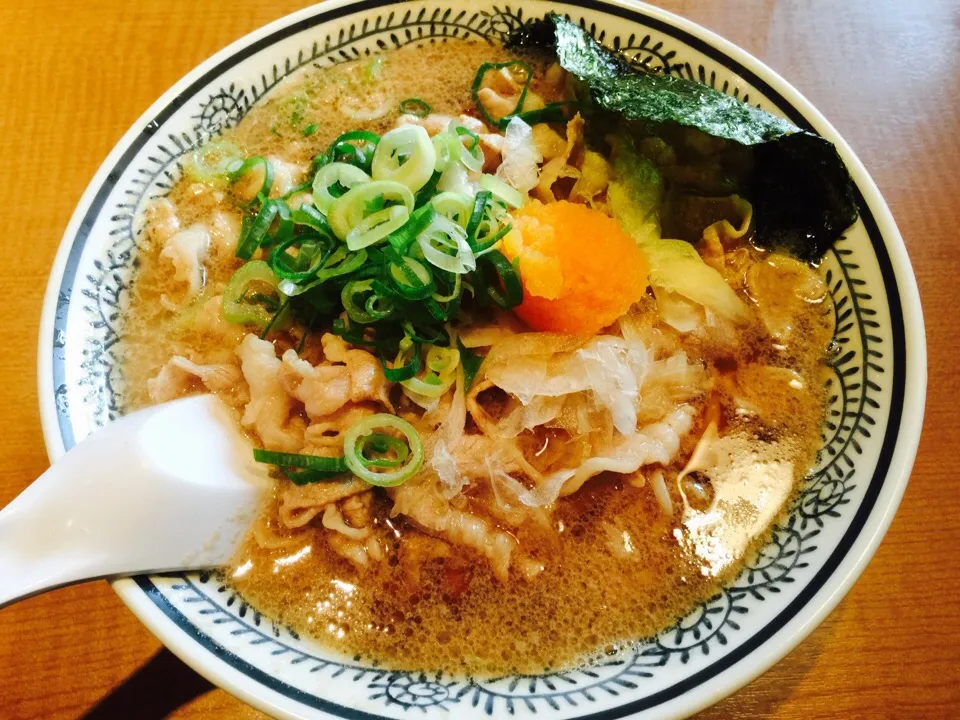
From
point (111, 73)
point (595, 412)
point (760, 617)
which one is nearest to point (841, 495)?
point (760, 617)

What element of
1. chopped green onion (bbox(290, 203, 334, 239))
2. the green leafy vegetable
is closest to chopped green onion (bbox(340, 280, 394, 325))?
chopped green onion (bbox(290, 203, 334, 239))

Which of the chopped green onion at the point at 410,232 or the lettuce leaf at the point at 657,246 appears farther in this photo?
the lettuce leaf at the point at 657,246

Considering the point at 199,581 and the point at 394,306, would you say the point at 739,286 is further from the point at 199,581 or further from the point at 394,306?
the point at 199,581

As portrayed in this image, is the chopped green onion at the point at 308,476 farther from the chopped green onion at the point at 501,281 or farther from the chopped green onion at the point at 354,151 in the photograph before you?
the chopped green onion at the point at 354,151

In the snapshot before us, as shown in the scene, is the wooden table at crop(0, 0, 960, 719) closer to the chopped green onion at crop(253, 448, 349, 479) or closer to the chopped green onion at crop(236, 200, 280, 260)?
the chopped green onion at crop(253, 448, 349, 479)

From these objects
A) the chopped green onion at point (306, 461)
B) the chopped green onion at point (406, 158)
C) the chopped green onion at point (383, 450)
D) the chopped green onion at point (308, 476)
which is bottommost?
the chopped green onion at point (308, 476)

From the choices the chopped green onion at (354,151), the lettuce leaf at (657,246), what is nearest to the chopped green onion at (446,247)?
the chopped green onion at (354,151)

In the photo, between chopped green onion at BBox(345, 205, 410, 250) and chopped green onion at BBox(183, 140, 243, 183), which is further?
chopped green onion at BBox(183, 140, 243, 183)

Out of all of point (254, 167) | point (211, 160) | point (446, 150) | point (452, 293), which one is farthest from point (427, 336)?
point (211, 160)
